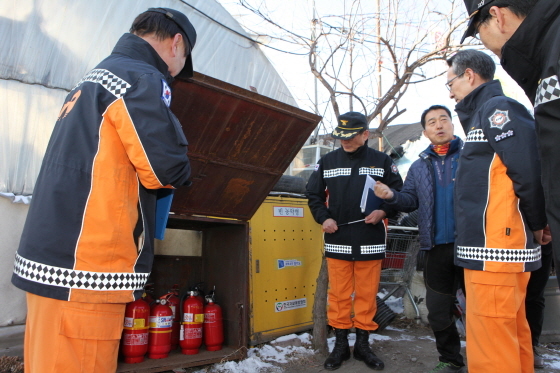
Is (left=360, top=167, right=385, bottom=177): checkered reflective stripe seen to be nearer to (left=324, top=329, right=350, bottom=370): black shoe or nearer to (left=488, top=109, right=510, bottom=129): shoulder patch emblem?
(left=324, top=329, right=350, bottom=370): black shoe

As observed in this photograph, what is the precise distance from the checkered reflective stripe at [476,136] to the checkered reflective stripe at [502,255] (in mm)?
633

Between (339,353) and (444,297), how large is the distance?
1102 millimetres

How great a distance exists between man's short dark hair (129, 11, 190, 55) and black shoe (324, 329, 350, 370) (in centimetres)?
Answer: 295

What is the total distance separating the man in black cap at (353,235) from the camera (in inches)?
152

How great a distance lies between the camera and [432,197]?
3531mm

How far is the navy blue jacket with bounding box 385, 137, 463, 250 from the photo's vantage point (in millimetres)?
3447

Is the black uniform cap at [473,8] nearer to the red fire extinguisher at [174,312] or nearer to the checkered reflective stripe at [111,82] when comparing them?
the checkered reflective stripe at [111,82]

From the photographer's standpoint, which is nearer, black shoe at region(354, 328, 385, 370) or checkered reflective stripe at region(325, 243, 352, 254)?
black shoe at region(354, 328, 385, 370)

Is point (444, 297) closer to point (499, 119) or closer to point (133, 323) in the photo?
point (499, 119)

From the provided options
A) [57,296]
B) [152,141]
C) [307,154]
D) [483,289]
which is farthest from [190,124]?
[307,154]

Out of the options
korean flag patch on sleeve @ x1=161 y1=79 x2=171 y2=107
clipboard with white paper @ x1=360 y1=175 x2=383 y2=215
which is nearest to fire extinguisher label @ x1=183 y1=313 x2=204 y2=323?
clipboard with white paper @ x1=360 y1=175 x2=383 y2=215

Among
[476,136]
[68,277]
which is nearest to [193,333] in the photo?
[68,277]

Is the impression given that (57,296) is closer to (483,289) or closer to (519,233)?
(483,289)

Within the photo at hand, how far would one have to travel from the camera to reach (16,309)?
385cm
